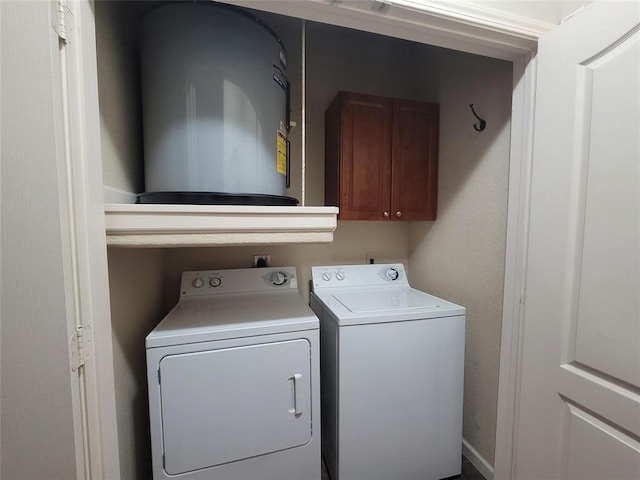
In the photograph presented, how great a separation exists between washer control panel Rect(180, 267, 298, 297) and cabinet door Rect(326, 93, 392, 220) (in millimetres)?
551

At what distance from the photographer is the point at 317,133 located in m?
1.93

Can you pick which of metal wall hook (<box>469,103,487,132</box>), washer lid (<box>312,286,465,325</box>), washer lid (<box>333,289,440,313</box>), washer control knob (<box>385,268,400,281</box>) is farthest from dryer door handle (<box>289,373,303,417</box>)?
metal wall hook (<box>469,103,487,132</box>)

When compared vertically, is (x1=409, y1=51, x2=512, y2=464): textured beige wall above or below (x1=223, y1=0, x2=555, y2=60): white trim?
below

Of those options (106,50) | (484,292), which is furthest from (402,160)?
(106,50)

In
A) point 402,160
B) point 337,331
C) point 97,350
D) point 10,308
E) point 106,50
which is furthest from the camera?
point 402,160

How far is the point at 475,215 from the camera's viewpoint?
1515 mm

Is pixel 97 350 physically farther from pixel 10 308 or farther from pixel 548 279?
pixel 548 279

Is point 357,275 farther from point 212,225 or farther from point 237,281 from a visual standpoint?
point 212,225

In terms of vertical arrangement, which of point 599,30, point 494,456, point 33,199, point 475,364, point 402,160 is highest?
point 599,30

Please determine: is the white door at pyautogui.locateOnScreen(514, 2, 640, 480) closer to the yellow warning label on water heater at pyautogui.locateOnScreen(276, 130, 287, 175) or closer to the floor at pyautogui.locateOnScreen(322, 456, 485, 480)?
the floor at pyautogui.locateOnScreen(322, 456, 485, 480)

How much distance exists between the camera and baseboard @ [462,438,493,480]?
143 cm

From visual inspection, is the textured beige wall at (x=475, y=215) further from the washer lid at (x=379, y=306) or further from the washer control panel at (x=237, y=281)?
the washer control panel at (x=237, y=281)

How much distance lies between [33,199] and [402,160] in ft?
5.58

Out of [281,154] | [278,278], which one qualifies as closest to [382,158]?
[281,154]
